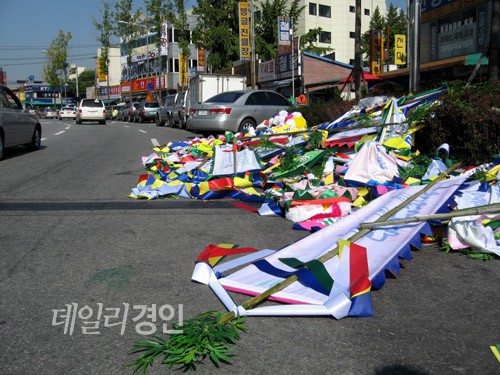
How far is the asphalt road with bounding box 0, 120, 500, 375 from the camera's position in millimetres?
2654

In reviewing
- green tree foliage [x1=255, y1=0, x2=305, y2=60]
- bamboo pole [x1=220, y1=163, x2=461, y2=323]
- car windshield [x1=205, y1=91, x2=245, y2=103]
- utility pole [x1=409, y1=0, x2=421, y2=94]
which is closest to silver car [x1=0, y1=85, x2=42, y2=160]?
car windshield [x1=205, y1=91, x2=245, y2=103]

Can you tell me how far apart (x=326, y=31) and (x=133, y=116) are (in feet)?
82.4

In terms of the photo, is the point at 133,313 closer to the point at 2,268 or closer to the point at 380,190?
the point at 2,268

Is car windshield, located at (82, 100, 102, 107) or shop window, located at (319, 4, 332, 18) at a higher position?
shop window, located at (319, 4, 332, 18)

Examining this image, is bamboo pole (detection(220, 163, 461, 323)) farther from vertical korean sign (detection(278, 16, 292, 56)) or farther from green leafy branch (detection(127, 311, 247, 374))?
vertical korean sign (detection(278, 16, 292, 56))

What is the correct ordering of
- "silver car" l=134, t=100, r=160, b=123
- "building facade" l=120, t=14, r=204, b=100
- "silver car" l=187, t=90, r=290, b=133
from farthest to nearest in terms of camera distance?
"building facade" l=120, t=14, r=204, b=100
"silver car" l=134, t=100, r=160, b=123
"silver car" l=187, t=90, r=290, b=133

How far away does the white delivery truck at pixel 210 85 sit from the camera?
76.8ft

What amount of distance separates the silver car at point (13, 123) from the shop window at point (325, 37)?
4534cm

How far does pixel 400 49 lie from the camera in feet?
106

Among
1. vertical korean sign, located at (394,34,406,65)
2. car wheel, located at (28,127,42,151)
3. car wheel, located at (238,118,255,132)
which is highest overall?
vertical korean sign, located at (394,34,406,65)

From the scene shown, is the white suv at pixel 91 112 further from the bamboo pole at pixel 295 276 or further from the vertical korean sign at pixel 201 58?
the bamboo pole at pixel 295 276

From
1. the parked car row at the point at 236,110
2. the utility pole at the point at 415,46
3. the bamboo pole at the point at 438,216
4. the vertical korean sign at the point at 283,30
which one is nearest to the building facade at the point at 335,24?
the vertical korean sign at the point at 283,30


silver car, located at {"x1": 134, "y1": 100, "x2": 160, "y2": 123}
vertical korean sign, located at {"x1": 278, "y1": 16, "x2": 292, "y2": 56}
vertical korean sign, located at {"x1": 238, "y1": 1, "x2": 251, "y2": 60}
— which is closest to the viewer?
vertical korean sign, located at {"x1": 278, "y1": 16, "x2": 292, "y2": 56}

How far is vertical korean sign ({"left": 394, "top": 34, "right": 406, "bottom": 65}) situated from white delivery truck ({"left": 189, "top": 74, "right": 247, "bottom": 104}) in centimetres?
1271
